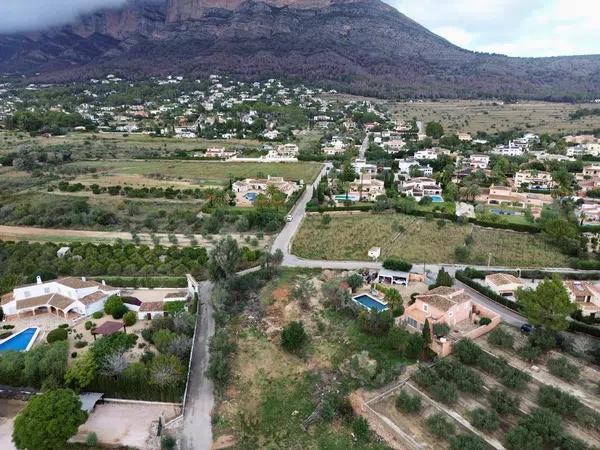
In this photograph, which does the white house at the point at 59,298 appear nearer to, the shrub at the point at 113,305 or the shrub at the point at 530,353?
the shrub at the point at 113,305

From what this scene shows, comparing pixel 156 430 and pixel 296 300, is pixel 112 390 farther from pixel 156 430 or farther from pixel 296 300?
pixel 296 300

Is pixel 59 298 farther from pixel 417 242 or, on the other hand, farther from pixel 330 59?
pixel 330 59

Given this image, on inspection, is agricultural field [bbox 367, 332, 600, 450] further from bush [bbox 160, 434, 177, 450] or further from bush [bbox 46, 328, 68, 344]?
bush [bbox 46, 328, 68, 344]

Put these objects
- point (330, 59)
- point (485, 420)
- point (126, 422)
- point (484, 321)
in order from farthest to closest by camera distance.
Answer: point (330, 59) < point (484, 321) < point (126, 422) < point (485, 420)

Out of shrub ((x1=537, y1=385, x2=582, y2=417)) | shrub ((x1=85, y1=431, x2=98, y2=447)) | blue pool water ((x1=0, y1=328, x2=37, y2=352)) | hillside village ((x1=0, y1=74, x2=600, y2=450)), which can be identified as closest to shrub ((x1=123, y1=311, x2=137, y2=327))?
hillside village ((x1=0, y1=74, x2=600, y2=450))

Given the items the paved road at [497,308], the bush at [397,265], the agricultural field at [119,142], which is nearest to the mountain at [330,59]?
the agricultural field at [119,142]

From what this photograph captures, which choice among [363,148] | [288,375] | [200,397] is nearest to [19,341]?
[200,397]
